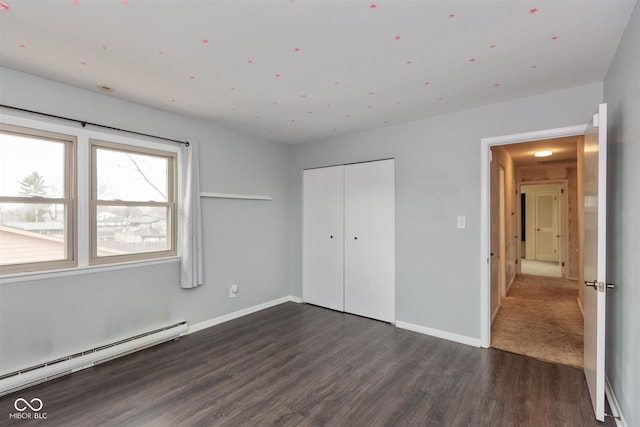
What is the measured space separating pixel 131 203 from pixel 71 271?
81 centimetres

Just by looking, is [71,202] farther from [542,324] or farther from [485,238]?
[542,324]

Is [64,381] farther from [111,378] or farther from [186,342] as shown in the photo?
[186,342]

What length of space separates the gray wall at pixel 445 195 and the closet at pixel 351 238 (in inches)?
6.7

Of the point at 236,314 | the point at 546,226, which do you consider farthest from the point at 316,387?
the point at 546,226

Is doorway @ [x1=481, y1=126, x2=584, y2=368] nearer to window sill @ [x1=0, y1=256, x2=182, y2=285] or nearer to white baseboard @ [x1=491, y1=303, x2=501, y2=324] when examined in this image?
white baseboard @ [x1=491, y1=303, x2=501, y2=324]

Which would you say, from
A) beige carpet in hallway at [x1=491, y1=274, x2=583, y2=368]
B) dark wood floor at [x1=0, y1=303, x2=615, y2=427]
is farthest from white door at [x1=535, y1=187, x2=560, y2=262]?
dark wood floor at [x1=0, y1=303, x2=615, y2=427]

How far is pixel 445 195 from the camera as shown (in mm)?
3396

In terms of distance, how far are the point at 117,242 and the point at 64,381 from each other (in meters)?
1.23

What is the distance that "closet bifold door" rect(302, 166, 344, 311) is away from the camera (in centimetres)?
436

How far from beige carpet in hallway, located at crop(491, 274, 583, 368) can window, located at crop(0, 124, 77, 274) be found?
170 inches

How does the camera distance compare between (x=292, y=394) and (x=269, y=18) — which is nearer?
(x=269, y=18)

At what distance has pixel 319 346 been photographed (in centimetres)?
319

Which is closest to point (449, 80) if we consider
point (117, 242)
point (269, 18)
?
point (269, 18)

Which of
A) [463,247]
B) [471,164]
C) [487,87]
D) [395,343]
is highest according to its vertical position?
[487,87]
